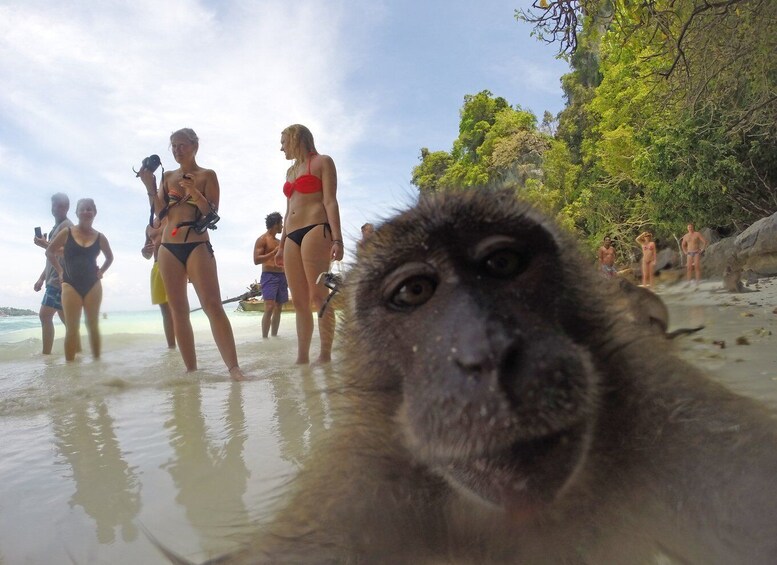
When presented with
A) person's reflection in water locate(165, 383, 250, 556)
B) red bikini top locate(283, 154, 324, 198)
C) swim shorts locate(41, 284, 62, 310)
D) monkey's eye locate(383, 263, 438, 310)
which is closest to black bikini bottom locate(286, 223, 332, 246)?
red bikini top locate(283, 154, 324, 198)

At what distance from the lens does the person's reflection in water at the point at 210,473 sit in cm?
162

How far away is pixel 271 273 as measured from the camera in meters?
9.20

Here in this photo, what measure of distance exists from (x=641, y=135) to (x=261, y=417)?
20708mm

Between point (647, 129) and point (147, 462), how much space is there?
21183 mm

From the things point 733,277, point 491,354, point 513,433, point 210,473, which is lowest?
point 210,473

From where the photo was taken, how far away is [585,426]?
124 centimetres

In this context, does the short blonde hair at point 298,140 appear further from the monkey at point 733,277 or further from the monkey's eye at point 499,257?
the monkey at point 733,277

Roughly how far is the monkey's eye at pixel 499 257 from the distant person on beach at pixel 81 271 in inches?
285

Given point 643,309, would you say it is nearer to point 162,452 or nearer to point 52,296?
point 162,452

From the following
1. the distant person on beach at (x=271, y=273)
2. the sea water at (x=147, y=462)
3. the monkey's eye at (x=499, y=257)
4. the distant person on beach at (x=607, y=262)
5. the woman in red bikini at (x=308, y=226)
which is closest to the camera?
the monkey's eye at (x=499, y=257)

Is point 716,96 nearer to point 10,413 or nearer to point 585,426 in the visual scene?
point 585,426

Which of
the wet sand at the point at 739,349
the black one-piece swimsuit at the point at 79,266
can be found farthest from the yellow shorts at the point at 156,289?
the wet sand at the point at 739,349

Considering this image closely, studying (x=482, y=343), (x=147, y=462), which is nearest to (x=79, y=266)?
(x=147, y=462)

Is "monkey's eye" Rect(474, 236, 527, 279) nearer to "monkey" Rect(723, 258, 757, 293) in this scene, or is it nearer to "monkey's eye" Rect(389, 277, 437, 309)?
"monkey's eye" Rect(389, 277, 437, 309)
